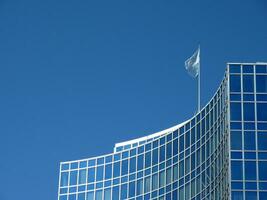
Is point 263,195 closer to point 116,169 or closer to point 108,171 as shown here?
point 116,169

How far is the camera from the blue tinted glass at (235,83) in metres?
117

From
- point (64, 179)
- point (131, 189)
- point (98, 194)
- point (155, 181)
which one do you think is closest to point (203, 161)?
point (155, 181)

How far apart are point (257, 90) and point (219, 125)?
5858 mm

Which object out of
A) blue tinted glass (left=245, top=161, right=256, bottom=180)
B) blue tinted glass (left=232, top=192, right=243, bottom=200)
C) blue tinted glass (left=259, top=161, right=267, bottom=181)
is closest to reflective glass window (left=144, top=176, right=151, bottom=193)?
blue tinted glass (left=245, top=161, right=256, bottom=180)

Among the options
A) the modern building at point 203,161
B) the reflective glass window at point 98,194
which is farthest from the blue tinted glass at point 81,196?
the reflective glass window at point 98,194

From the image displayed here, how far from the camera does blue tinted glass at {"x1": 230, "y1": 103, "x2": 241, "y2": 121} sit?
115 m

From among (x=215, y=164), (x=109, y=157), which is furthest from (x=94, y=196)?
(x=215, y=164)

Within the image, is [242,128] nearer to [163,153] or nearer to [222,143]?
[222,143]

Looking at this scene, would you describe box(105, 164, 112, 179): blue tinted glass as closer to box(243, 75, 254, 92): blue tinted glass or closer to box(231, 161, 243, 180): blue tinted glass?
box(243, 75, 254, 92): blue tinted glass

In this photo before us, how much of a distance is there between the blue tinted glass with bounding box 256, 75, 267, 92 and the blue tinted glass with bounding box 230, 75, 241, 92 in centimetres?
203

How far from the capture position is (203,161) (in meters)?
123

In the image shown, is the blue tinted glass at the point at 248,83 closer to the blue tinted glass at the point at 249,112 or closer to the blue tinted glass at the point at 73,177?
the blue tinted glass at the point at 249,112

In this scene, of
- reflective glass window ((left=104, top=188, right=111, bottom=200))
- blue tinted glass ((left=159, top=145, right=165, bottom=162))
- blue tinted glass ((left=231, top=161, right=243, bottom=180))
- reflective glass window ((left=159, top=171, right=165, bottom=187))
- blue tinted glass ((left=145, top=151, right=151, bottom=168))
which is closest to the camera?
blue tinted glass ((left=231, top=161, right=243, bottom=180))

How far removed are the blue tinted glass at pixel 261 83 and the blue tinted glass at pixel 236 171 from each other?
9.01 meters
